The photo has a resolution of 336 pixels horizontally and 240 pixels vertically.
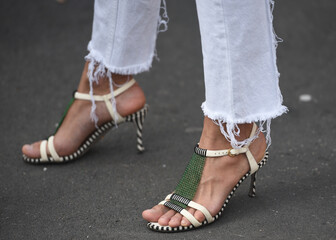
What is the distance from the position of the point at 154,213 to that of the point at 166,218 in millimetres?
42

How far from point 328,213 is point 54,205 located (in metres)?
0.88

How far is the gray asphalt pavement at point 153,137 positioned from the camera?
1.66 meters

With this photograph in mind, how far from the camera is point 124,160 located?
215 centimetres

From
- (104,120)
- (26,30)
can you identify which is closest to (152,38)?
(104,120)

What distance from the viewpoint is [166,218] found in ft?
5.26

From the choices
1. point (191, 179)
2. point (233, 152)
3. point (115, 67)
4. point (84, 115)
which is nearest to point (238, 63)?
point (233, 152)

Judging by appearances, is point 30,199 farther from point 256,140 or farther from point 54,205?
point 256,140

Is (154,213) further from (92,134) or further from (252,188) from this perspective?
(92,134)

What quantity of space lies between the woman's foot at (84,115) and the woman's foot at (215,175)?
20.6 inches

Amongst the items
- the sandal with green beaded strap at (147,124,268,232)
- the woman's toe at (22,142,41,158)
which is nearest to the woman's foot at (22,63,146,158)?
the woman's toe at (22,142,41,158)

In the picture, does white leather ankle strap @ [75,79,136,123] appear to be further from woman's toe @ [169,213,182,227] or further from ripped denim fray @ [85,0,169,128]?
woman's toe @ [169,213,182,227]

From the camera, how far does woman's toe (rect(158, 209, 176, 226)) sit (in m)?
1.59

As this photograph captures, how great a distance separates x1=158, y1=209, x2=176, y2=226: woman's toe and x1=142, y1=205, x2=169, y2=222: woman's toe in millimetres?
20

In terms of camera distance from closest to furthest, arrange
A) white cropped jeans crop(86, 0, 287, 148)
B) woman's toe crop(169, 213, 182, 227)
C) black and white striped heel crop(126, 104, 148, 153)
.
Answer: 1. white cropped jeans crop(86, 0, 287, 148)
2. woman's toe crop(169, 213, 182, 227)
3. black and white striped heel crop(126, 104, 148, 153)
